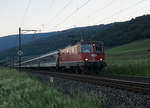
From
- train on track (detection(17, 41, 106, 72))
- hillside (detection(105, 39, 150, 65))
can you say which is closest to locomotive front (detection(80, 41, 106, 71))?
train on track (detection(17, 41, 106, 72))

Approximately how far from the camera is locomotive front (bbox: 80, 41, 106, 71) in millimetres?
24266

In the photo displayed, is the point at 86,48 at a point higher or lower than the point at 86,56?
higher

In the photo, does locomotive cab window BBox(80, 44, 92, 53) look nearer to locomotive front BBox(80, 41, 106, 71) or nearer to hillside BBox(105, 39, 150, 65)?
locomotive front BBox(80, 41, 106, 71)

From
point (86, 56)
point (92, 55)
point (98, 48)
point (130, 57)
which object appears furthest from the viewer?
point (130, 57)

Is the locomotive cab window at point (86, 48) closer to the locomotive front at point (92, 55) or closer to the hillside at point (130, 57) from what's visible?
the locomotive front at point (92, 55)

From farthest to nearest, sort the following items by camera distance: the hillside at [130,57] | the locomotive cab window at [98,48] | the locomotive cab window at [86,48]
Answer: the hillside at [130,57] → the locomotive cab window at [98,48] → the locomotive cab window at [86,48]

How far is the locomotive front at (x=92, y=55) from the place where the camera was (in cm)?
2427

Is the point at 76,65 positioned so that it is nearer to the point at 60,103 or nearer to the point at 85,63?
the point at 85,63

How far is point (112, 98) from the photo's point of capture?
395 inches

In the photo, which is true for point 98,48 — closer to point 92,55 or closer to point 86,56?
point 92,55

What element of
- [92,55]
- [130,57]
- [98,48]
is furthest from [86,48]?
[130,57]

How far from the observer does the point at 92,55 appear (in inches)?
982

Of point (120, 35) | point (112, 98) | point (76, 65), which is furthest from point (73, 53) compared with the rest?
point (120, 35)

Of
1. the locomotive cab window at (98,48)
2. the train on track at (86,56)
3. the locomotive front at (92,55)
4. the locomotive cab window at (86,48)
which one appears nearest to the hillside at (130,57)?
the locomotive cab window at (98,48)
